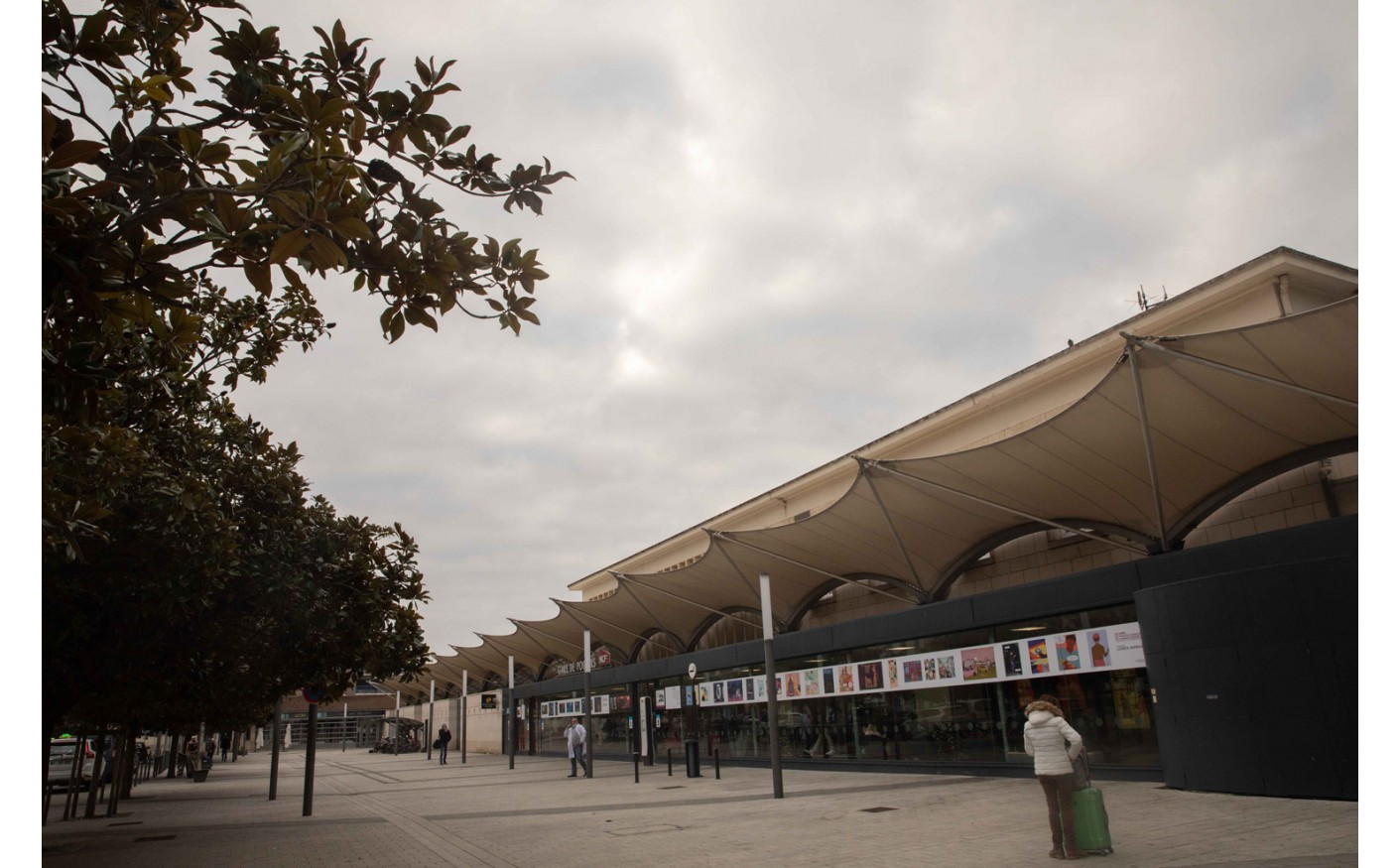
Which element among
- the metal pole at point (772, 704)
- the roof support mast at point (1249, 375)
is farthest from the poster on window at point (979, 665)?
the roof support mast at point (1249, 375)

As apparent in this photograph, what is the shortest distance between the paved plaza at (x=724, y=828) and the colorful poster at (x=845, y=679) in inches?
80.0

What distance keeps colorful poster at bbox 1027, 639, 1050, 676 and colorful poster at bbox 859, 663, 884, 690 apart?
445cm

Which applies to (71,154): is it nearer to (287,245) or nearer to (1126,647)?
(287,245)

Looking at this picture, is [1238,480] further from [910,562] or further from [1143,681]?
[910,562]

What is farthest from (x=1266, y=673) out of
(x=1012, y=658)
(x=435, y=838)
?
(x=435, y=838)

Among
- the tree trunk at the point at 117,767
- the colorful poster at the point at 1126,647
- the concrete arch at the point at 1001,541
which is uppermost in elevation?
the concrete arch at the point at 1001,541

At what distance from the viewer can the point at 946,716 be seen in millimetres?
18641

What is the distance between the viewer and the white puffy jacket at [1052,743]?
8109 millimetres

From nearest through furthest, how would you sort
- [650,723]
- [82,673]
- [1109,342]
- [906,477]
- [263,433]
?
[82,673], [263,433], [906,477], [1109,342], [650,723]

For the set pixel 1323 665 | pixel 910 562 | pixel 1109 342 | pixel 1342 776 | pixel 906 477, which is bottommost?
pixel 1342 776

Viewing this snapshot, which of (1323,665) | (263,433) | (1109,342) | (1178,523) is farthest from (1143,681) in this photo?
(263,433)

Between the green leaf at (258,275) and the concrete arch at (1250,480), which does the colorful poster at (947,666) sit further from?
the green leaf at (258,275)

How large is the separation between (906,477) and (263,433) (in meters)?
11.7

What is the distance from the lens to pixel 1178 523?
16438 mm
